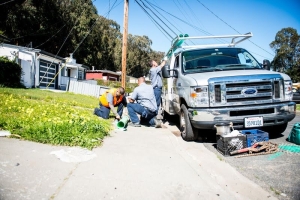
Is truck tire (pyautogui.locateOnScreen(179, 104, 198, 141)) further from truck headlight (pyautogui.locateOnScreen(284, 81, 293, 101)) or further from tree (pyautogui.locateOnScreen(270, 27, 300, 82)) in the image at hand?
tree (pyautogui.locateOnScreen(270, 27, 300, 82))

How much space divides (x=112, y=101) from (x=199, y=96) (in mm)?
2965

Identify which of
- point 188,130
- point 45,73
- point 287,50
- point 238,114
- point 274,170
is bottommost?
point 274,170

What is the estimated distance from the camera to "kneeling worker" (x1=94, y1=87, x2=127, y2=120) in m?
6.19

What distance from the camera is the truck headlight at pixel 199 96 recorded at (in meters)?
4.14

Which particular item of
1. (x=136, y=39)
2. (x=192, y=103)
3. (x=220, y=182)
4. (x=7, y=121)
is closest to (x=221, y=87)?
(x=192, y=103)

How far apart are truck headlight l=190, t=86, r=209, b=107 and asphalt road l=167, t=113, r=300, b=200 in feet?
3.22

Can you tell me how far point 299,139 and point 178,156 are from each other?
2805mm

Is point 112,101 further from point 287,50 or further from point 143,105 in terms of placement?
point 287,50

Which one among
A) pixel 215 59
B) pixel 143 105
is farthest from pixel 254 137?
pixel 143 105

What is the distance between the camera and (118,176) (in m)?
2.60

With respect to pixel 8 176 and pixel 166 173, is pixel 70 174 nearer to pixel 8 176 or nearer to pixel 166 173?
pixel 8 176

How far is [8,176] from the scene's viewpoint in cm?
232

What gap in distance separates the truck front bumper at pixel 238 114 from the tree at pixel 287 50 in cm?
5844

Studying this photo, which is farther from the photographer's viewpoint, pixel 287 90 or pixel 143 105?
pixel 143 105
